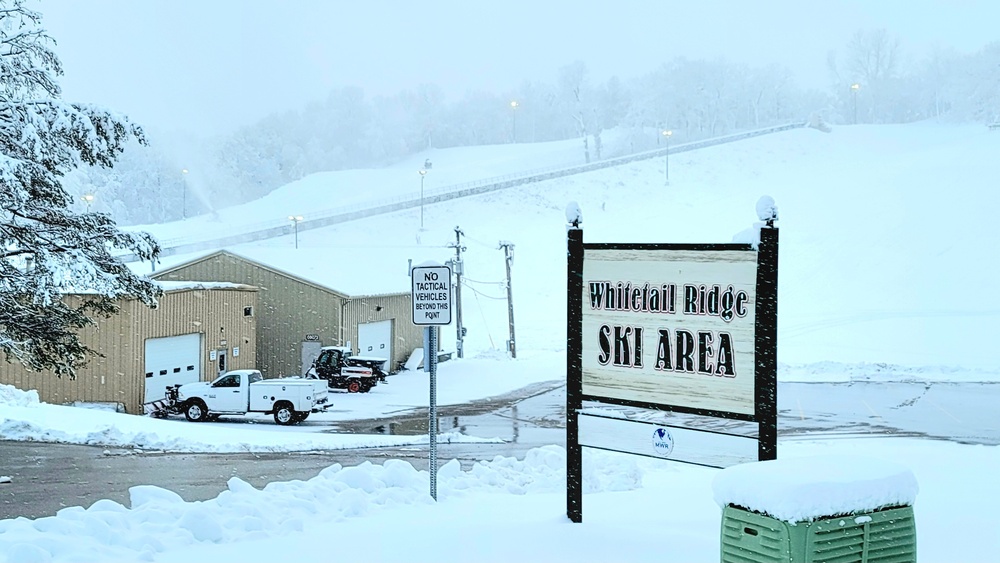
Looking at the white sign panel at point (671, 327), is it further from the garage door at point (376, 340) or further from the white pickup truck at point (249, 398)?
the garage door at point (376, 340)

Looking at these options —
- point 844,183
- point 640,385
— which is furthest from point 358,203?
point 640,385

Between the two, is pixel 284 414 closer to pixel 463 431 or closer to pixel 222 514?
pixel 463 431

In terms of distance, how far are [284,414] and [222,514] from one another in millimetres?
18426

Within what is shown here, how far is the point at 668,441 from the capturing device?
7.85 meters

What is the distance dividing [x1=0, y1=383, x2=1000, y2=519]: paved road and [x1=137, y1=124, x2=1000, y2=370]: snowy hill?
1109 cm

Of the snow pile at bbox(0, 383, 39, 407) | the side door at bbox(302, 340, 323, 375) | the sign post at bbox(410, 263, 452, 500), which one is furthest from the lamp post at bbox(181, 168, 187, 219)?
the sign post at bbox(410, 263, 452, 500)

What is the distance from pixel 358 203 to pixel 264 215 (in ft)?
51.6

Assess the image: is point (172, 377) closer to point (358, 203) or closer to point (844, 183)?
point (358, 203)

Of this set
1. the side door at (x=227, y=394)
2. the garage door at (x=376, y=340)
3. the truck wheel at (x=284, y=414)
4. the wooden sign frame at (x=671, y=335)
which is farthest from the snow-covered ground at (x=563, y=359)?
the garage door at (x=376, y=340)

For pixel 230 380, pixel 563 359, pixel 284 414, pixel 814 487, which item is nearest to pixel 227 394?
pixel 230 380

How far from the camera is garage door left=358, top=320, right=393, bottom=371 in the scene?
4025 centimetres

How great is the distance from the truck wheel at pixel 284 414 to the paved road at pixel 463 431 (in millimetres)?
1677

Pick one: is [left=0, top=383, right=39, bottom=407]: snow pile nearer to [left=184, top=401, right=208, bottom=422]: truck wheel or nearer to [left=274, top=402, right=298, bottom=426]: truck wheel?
[left=184, top=401, right=208, bottom=422]: truck wheel

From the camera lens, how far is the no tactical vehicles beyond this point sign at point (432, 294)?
9.74 meters
